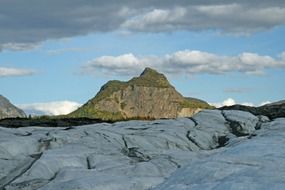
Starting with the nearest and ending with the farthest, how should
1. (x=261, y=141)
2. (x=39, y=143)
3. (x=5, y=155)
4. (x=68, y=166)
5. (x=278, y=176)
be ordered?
(x=278, y=176) → (x=261, y=141) → (x=68, y=166) → (x=5, y=155) → (x=39, y=143)

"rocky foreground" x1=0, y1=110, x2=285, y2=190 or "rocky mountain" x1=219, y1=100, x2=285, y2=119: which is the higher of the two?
"rocky mountain" x1=219, y1=100, x2=285, y2=119

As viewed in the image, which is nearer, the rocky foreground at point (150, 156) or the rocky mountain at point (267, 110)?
the rocky foreground at point (150, 156)

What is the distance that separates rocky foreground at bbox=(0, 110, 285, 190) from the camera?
47.8ft

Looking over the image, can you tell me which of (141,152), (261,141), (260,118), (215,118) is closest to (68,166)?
(141,152)

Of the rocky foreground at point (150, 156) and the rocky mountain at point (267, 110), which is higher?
the rocky mountain at point (267, 110)

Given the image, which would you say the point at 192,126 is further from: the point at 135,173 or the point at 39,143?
the point at 135,173

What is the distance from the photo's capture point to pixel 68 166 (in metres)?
25.0

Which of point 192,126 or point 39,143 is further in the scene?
point 192,126

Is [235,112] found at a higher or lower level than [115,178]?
higher

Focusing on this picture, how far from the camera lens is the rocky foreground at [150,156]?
1456cm

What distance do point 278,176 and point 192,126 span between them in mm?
23055

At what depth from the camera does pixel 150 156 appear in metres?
27.6

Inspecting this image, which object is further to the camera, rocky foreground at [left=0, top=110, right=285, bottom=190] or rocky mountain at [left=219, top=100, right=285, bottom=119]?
rocky mountain at [left=219, top=100, right=285, bottom=119]

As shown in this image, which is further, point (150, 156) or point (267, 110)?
point (267, 110)
